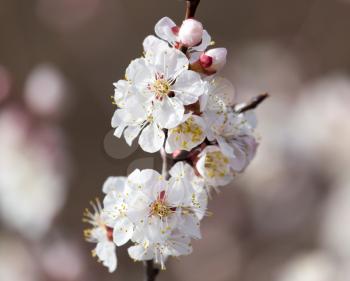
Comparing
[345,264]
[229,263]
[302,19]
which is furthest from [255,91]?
[345,264]

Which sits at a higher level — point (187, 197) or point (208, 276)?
point (187, 197)

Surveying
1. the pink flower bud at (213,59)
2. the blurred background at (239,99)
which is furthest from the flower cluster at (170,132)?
the blurred background at (239,99)

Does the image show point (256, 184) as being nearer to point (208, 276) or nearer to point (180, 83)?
point (208, 276)

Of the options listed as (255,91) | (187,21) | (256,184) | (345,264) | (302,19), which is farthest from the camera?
(302,19)

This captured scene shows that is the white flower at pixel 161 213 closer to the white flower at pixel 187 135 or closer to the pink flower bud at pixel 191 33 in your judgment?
the white flower at pixel 187 135

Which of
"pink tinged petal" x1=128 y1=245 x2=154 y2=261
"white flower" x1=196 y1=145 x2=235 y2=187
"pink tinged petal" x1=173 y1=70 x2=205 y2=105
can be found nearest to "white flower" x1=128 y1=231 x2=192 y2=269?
"pink tinged petal" x1=128 y1=245 x2=154 y2=261

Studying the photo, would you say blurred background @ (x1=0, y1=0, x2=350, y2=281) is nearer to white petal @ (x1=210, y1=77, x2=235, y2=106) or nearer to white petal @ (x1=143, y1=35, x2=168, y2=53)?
white petal @ (x1=210, y1=77, x2=235, y2=106)
